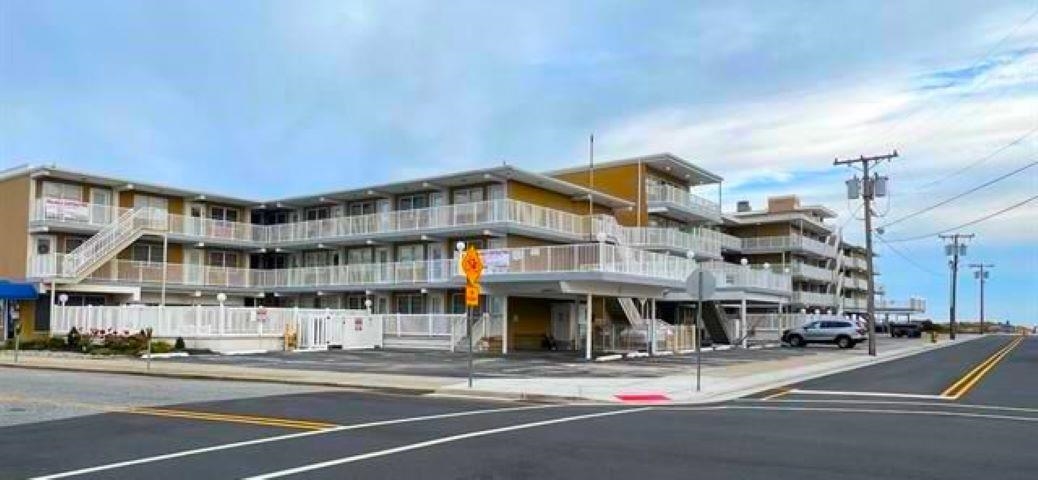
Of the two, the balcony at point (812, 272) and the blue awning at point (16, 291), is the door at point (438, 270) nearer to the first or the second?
the blue awning at point (16, 291)

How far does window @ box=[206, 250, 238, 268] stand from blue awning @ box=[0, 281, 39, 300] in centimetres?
1243

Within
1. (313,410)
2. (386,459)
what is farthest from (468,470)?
(313,410)

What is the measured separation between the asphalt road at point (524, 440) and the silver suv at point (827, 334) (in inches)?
1387

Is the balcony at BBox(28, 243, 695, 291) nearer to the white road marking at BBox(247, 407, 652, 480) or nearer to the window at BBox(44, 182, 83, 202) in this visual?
the window at BBox(44, 182, 83, 202)

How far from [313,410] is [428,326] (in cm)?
2709

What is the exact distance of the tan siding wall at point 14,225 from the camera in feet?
149

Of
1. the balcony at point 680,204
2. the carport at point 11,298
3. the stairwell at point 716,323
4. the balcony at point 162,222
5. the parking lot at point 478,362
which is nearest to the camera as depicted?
the parking lot at point 478,362

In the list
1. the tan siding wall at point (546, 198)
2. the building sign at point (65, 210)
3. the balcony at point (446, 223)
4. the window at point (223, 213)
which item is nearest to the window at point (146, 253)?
the building sign at point (65, 210)

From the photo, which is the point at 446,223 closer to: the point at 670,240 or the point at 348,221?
the point at 348,221

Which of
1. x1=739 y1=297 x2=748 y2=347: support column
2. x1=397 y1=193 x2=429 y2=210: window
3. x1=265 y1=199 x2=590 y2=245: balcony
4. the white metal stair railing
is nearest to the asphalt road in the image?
x1=265 y1=199 x2=590 y2=245: balcony

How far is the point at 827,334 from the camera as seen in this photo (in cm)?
5441

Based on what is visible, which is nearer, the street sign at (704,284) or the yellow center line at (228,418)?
the yellow center line at (228,418)

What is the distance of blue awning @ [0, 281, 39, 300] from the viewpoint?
4147cm

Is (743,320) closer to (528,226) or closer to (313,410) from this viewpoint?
(528,226)
